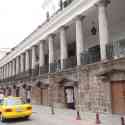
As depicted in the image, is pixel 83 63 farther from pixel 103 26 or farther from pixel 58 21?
pixel 58 21

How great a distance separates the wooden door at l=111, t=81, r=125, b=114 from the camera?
15.7 metres

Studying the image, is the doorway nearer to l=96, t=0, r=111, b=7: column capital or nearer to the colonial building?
the colonial building

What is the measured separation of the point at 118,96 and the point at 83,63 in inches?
180

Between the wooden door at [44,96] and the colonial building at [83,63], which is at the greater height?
the colonial building at [83,63]

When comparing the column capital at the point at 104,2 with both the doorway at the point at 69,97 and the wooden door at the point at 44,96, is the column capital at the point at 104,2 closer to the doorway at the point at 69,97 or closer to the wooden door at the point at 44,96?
the doorway at the point at 69,97

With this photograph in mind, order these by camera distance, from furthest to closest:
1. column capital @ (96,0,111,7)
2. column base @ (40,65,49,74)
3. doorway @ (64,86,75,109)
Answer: column base @ (40,65,49,74) < doorway @ (64,86,75,109) < column capital @ (96,0,111,7)

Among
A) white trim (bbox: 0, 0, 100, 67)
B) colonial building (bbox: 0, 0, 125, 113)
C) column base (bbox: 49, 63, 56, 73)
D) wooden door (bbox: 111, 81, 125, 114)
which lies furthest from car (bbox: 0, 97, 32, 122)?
column base (bbox: 49, 63, 56, 73)

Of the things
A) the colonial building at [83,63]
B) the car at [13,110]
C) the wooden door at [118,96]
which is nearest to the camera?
the car at [13,110]

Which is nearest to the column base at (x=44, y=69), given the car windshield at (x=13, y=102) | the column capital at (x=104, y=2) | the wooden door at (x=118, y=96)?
the car windshield at (x=13, y=102)

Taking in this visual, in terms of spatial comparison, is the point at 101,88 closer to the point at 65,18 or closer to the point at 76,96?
the point at 76,96

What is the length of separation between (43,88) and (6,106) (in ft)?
38.6

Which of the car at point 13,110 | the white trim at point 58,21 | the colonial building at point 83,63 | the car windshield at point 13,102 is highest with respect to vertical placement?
the white trim at point 58,21

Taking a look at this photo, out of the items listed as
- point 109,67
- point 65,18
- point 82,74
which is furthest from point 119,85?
point 65,18

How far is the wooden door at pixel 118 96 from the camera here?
15.7 meters
